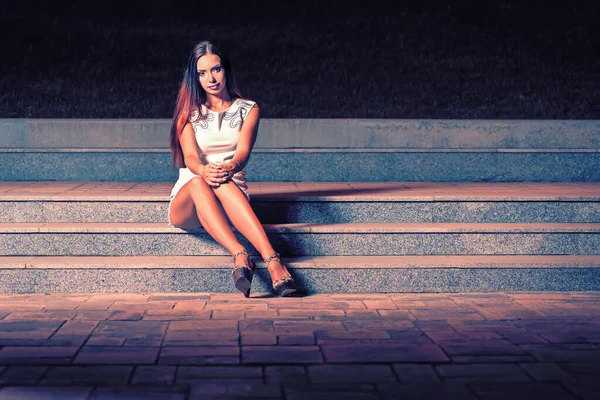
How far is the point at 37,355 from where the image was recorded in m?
2.91

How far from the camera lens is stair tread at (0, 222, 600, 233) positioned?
4.19 meters

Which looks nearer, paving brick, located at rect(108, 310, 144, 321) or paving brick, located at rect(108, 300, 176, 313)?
paving brick, located at rect(108, 310, 144, 321)

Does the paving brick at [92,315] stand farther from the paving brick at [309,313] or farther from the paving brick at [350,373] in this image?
the paving brick at [350,373]

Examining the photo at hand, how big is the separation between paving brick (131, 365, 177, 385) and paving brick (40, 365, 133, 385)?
0.03m

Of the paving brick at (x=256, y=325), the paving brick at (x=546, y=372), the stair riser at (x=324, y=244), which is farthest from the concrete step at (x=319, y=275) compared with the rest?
the paving brick at (x=546, y=372)

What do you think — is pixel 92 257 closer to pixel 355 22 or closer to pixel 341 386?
pixel 341 386

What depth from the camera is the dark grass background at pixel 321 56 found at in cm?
717

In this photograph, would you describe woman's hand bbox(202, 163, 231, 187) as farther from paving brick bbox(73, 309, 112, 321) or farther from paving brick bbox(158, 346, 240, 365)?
paving brick bbox(158, 346, 240, 365)

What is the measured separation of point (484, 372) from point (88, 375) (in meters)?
1.40

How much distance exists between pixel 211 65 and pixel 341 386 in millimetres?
2135

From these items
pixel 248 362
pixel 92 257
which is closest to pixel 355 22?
pixel 92 257

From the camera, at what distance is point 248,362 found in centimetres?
285

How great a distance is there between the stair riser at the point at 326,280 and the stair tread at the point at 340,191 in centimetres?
57

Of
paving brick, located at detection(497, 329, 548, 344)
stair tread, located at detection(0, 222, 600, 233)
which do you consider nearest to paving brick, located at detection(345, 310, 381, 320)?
paving brick, located at detection(497, 329, 548, 344)
